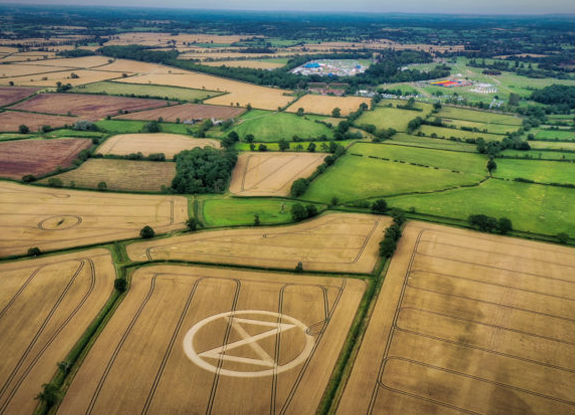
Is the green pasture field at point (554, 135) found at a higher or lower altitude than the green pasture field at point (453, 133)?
higher

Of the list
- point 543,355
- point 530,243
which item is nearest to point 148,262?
point 543,355

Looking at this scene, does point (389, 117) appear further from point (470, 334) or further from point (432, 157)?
point (470, 334)

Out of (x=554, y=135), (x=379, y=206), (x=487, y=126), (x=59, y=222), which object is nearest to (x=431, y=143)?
(x=487, y=126)

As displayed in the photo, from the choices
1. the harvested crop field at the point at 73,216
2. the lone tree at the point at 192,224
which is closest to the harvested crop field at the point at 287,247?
the lone tree at the point at 192,224

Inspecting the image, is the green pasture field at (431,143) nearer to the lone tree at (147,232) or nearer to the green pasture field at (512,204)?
the green pasture field at (512,204)

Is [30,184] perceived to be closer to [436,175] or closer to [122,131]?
[122,131]

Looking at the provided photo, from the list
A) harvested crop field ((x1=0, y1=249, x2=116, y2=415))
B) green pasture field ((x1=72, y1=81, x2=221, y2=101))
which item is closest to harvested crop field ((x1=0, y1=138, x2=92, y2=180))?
harvested crop field ((x1=0, y1=249, x2=116, y2=415))
